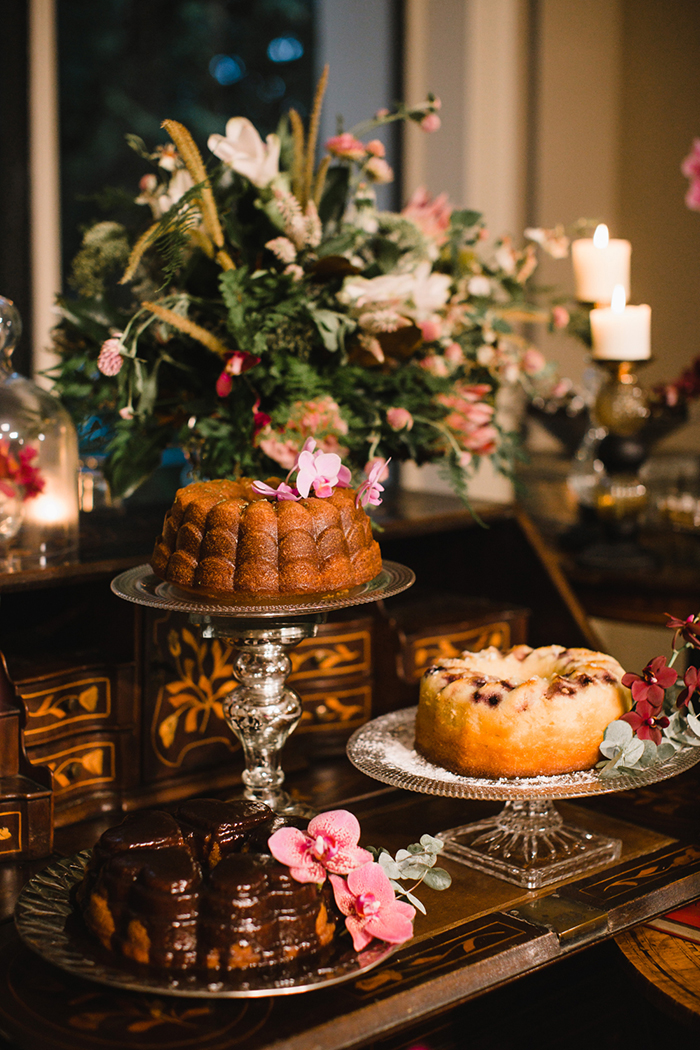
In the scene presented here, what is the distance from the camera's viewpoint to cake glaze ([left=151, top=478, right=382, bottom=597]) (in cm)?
109

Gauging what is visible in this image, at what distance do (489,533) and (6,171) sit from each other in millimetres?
1273

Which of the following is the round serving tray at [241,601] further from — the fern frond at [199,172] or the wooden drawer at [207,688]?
the fern frond at [199,172]

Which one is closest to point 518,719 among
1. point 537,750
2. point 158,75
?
point 537,750

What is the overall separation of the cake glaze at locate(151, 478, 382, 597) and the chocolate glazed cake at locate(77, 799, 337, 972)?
0.25 meters

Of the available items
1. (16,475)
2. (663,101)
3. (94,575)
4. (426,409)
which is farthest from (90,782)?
(663,101)

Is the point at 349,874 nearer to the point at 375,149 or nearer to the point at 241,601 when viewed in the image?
the point at 241,601

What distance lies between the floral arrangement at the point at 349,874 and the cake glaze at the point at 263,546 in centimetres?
25

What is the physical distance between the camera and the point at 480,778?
1100 mm

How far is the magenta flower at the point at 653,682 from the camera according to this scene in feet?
3.59

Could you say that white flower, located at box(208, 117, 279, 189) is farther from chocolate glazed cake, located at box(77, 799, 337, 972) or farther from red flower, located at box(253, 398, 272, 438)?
chocolate glazed cake, located at box(77, 799, 337, 972)

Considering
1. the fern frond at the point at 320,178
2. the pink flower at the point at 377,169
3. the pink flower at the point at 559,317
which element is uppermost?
the pink flower at the point at 377,169

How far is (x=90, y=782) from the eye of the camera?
51.3 inches

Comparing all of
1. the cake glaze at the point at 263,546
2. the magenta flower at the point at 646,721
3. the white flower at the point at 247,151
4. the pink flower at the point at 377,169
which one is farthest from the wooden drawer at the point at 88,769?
the pink flower at the point at 377,169

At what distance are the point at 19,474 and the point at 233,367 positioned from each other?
29 centimetres
